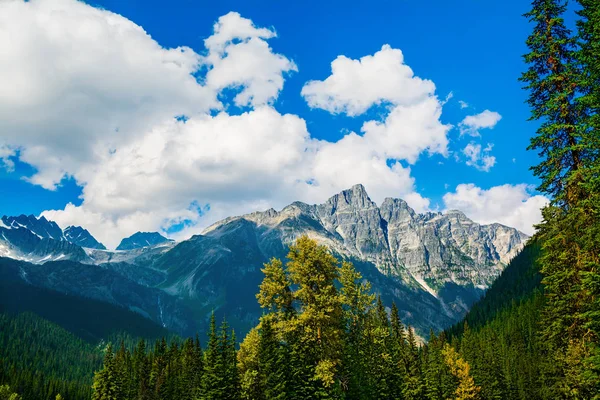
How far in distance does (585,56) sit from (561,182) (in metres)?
6.24

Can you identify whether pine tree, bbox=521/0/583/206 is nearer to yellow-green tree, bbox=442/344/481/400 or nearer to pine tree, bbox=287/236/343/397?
pine tree, bbox=287/236/343/397

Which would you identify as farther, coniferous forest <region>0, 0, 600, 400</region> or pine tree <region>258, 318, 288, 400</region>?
pine tree <region>258, 318, 288, 400</region>

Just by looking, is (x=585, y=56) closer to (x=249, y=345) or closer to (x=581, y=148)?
(x=581, y=148)

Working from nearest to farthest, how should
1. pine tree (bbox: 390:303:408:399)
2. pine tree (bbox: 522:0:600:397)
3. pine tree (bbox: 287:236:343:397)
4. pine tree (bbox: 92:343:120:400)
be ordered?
pine tree (bbox: 522:0:600:397) < pine tree (bbox: 287:236:343:397) < pine tree (bbox: 390:303:408:399) < pine tree (bbox: 92:343:120:400)

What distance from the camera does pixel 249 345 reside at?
4931 centimetres

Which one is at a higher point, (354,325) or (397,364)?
(354,325)

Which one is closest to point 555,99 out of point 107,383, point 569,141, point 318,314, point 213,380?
point 569,141

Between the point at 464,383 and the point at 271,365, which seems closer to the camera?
the point at 271,365

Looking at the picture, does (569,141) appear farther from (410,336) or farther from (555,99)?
(410,336)

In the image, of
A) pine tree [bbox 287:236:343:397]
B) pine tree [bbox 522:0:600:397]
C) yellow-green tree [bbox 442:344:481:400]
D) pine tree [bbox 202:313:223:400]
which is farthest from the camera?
yellow-green tree [bbox 442:344:481:400]

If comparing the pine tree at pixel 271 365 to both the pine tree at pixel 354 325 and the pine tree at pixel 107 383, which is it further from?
the pine tree at pixel 107 383

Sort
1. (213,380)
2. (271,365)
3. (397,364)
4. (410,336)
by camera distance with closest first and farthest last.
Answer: (271,365), (213,380), (397,364), (410,336)

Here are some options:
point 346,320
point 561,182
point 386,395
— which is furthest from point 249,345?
point 561,182

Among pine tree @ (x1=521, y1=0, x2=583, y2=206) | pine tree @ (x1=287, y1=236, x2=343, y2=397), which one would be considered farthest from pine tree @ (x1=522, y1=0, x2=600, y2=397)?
pine tree @ (x1=287, y1=236, x2=343, y2=397)
